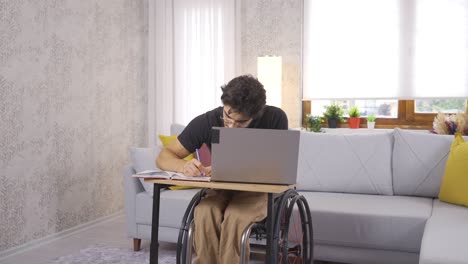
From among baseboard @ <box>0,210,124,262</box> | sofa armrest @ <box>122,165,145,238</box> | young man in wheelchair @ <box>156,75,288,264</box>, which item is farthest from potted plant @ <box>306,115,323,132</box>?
young man in wheelchair @ <box>156,75,288,264</box>

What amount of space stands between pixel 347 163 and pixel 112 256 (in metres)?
1.66

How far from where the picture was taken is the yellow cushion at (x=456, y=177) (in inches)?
117


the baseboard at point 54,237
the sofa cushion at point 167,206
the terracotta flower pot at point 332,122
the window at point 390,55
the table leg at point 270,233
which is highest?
the window at point 390,55

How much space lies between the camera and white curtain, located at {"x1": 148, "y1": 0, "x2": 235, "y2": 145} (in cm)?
484

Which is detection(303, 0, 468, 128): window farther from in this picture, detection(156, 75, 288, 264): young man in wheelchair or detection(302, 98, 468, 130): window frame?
detection(156, 75, 288, 264): young man in wheelchair

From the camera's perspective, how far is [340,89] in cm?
453

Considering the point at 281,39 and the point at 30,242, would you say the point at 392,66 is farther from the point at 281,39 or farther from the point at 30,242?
the point at 30,242

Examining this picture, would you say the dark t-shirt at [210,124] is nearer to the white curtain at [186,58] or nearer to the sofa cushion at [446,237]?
the sofa cushion at [446,237]

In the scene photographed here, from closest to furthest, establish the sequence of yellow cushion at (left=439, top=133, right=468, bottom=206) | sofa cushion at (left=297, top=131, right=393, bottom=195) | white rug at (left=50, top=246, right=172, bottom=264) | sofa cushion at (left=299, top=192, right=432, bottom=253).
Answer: sofa cushion at (left=299, top=192, right=432, bottom=253), yellow cushion at (left=439, top=133, right=468, bottom=206), white rug at (left=50, top=246, right=172, bottom=264), sofa cushion at (left=297, top=131, right=393, bottom=195)

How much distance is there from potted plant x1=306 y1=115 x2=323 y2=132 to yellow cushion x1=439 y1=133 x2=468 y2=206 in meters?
1.40

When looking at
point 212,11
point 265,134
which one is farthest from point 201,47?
point 265,134

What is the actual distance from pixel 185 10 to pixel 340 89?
1.66 m

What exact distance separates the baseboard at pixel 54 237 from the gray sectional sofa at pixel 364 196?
2.13 feet

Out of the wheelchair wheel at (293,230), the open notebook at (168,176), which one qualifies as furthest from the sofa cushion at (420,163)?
the open notebook at (168,176)
